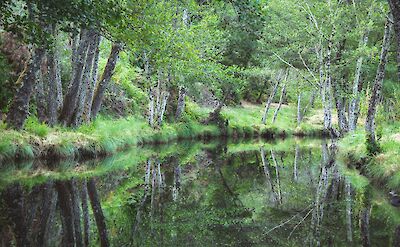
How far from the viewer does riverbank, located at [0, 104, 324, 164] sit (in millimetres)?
12760

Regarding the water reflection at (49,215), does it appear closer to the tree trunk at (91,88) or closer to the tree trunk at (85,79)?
the tree trunk at (85,79)

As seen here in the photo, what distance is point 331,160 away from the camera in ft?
65.9

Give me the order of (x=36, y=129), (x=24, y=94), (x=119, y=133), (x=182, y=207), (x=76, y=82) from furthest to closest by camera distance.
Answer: (x=119, y=133), (x=76, y=82), (x=36, y=129), (x=24, y=94), (x=182, y=207)

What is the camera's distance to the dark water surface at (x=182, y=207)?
22.1 feet

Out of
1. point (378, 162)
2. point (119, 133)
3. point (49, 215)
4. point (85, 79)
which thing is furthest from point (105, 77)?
point (49, 215)

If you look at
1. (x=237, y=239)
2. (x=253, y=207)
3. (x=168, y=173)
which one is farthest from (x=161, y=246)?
(x=168, y=173)

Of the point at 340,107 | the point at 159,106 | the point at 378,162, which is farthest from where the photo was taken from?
the point at 340,107

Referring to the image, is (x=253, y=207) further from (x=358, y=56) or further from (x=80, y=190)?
(x=358, y=56)

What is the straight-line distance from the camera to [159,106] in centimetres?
2469

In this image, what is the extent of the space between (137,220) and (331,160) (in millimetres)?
13992

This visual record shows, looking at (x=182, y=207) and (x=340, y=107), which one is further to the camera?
(x=340, y=107)

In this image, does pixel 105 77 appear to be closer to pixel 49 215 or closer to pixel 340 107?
pixel 49 215

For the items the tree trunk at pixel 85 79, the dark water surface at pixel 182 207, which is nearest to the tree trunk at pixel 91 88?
the tree trunk at pixel 85 79

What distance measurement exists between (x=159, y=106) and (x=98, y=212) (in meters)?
16.5
